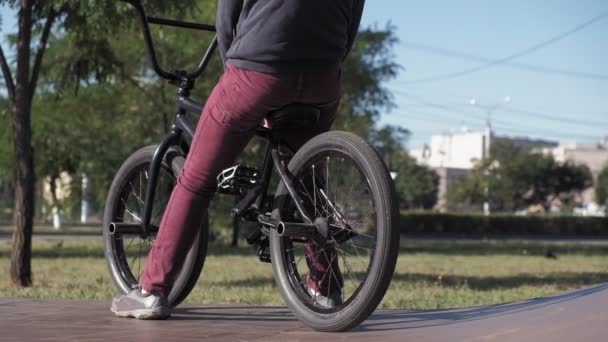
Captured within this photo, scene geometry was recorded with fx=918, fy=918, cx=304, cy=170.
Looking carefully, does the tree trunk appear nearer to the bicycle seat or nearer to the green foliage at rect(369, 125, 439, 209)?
the bicycle seat

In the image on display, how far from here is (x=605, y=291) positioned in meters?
3.54

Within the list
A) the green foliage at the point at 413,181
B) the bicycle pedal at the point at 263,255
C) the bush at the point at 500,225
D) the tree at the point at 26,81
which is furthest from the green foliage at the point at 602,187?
the bicycle pedal at the point at 263,255

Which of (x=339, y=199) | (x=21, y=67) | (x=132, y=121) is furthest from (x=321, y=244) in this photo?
(x=132, y=121)

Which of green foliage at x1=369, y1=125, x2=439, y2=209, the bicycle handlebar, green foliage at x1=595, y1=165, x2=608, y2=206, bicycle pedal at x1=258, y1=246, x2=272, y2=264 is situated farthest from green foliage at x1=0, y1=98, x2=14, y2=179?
green foliage at x1=595, y1=165, x2=608, y2=206

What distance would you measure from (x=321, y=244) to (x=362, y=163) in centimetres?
41

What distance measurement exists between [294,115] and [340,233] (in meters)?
A: 0.51

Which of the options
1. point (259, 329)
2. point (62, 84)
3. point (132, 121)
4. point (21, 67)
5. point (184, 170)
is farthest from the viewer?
point (132, 121)

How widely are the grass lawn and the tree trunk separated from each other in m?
0.31

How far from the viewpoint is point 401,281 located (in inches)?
486

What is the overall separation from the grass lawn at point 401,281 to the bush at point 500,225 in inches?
1202

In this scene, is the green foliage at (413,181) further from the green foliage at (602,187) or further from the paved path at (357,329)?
the paved path at (357,329)

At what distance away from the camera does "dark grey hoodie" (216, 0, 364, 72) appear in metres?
3.37

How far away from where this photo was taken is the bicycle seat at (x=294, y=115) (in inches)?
140

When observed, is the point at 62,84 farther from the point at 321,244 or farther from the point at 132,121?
the point at 132,121
